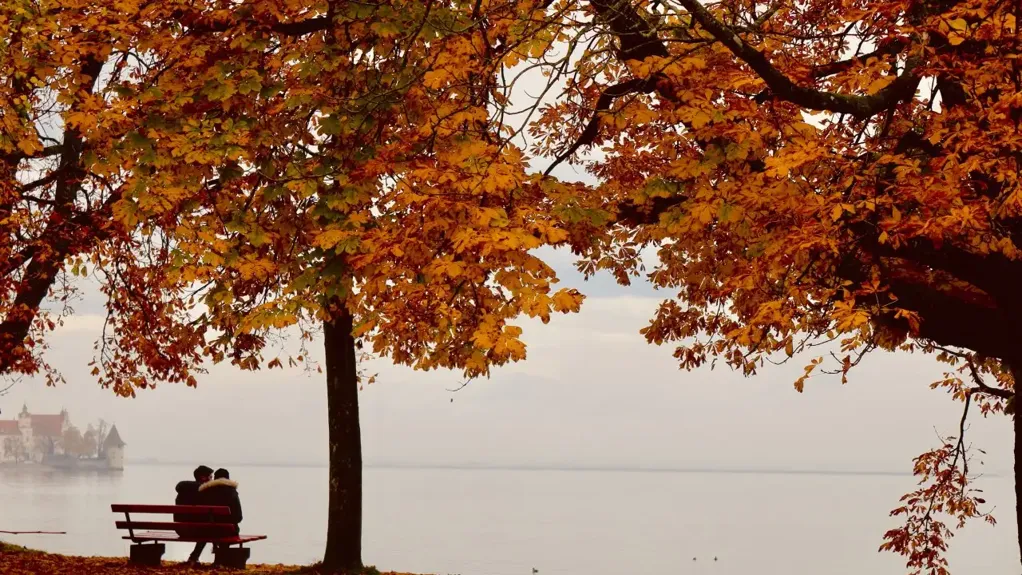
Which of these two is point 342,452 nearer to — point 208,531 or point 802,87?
point 208,531

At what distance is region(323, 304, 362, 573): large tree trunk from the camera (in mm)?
16234

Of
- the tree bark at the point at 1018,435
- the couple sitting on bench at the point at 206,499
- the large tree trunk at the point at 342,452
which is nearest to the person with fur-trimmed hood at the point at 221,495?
the couple sitting on bench at the point at 206,499

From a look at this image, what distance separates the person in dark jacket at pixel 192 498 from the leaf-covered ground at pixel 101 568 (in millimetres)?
301

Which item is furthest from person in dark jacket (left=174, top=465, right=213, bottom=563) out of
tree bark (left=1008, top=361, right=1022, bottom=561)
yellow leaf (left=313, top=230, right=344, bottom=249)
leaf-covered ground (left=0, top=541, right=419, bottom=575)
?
tree bark (left=1008, top=361, right=1022, bottom=561)

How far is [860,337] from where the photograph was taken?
10.1 metres

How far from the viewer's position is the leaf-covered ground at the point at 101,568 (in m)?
15.8

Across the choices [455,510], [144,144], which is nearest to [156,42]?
[144,144]

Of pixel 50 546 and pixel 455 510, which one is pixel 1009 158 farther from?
pixel 455 510

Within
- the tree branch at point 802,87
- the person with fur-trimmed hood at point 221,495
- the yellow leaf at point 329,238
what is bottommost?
the person with fur-trimmed hood at point 221,495

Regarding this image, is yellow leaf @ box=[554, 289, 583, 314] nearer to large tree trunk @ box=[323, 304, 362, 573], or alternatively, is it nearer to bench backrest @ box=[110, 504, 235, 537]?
large tree trunk @ box=[323, 304, 362, 573]

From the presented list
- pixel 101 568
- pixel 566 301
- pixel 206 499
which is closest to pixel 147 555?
pixel 101 568

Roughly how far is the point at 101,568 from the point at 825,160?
1257cm

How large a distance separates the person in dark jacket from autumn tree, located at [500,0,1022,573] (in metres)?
7.65

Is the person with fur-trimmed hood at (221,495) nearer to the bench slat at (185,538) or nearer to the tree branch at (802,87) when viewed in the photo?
the bench slat at (185,538)
